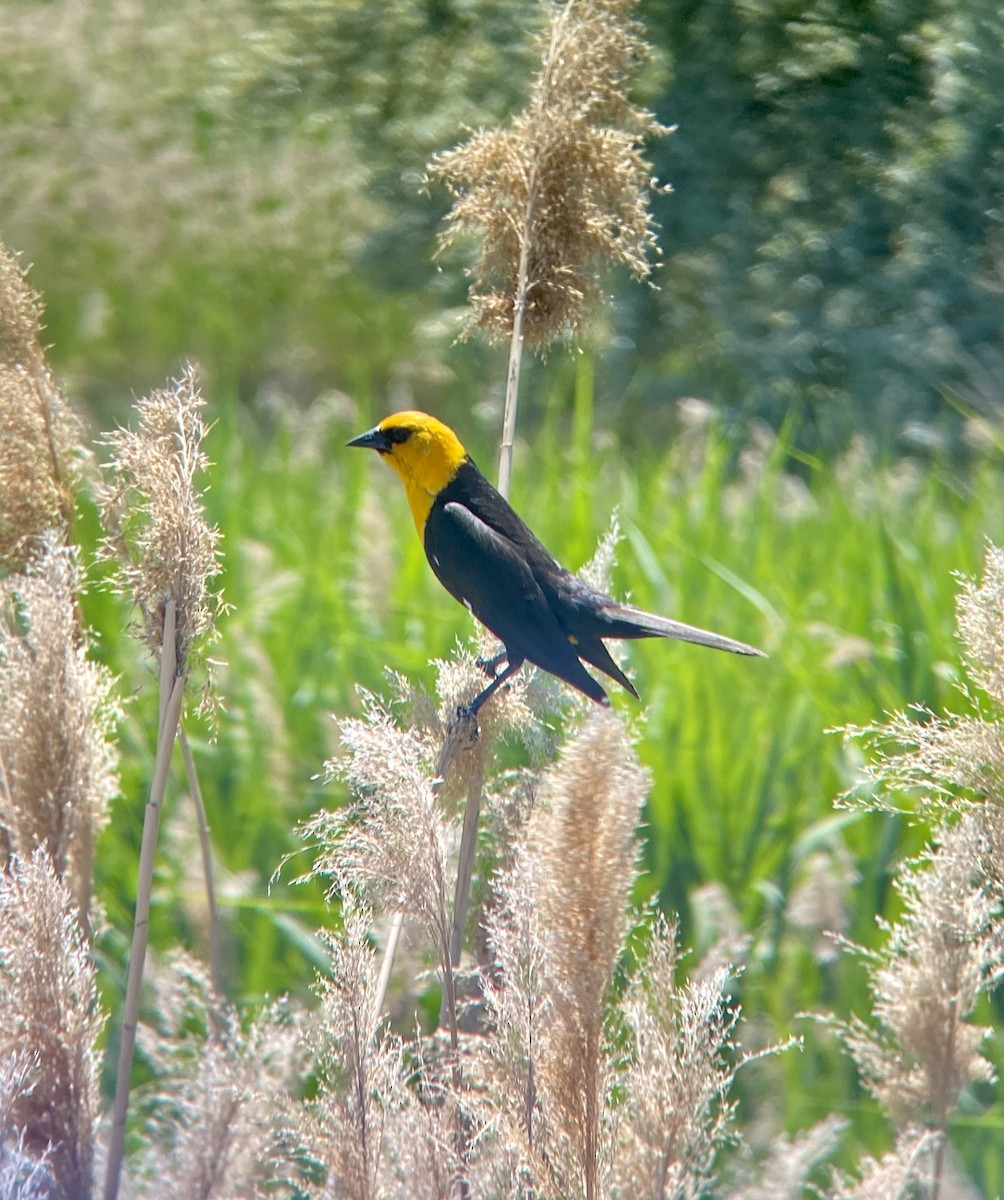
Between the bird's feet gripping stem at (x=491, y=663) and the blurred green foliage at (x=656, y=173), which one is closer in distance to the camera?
the bird's feet gripping stem at (x=491, y=663)

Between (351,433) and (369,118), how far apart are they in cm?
283

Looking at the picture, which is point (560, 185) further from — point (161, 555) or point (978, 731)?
point (978, 731)

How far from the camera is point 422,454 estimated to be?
1.84 metres

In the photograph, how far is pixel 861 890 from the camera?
2650 millimetres

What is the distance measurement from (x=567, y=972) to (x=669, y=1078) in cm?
13

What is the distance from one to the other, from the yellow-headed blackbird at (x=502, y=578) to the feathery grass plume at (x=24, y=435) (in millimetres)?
472

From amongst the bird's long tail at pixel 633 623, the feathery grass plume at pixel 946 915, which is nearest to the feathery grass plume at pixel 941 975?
the feathery grass plume at pixel 946 915

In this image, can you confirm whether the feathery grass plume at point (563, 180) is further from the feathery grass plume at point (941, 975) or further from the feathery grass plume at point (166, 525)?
the feathery grass plume at point (941, 975)

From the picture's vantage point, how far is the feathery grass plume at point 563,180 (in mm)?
1401

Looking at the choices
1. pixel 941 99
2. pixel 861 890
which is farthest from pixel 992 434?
pixel 941 99

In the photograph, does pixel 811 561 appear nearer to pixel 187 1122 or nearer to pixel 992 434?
pixel 992 434

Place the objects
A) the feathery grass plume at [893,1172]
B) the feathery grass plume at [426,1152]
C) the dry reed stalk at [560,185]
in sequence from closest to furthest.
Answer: the feathery grass plume at [426,1152] → the feathery grass plume at [893,1172] → the dry reed stalk at [560,185]

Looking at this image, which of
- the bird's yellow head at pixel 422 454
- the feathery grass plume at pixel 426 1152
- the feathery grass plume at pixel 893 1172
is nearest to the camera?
the feathery grass plume at pixel 426 1152

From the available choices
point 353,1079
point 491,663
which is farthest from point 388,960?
point 491,663
